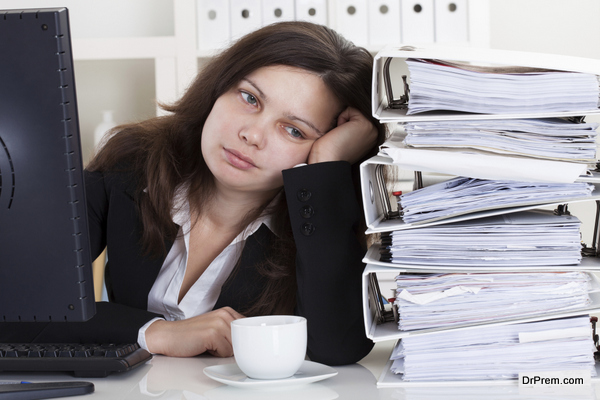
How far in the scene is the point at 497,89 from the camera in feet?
2.22

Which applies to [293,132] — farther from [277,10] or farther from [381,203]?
[277,10]

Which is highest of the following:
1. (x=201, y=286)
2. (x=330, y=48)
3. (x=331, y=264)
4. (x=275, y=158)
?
(x=330, y=48)

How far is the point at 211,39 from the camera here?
7.12 ft

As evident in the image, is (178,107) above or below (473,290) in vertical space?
above

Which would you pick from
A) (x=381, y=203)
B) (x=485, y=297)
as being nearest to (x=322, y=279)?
(x=381, y=203)

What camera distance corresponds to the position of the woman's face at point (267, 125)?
3.47 feet

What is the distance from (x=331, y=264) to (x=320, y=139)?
0.88 feet

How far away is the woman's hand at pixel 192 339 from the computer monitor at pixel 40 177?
0.27m

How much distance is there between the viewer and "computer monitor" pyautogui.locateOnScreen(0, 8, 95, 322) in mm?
571

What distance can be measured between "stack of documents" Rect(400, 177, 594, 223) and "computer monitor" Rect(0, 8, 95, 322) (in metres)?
0.38

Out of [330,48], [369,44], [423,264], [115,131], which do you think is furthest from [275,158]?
[369,44]

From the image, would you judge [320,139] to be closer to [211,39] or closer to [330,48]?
[330,48]

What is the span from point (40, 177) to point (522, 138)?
0.54m

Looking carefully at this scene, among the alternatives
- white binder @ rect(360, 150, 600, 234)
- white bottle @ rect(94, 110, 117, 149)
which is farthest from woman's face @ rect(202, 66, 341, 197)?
white bottle @ rect(94, 110, 117, 149)
